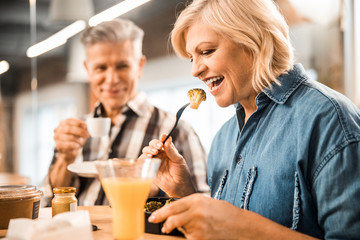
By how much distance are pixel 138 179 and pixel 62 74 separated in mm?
2242

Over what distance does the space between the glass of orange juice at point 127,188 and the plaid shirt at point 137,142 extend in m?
1.61

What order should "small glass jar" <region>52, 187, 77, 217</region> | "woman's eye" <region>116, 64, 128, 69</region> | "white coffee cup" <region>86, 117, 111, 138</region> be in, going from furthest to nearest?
"woman's eye" <region>116, 64, 128, 69</region>, "white coffee cup" <region>86, 117, 111, 138</region>, "small glass jar" <region>52, 187, 77, 217</region>

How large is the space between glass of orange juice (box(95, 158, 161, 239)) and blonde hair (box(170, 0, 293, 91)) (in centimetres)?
67

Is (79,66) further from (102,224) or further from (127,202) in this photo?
(127,202)

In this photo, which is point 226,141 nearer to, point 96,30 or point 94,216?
point 94,216

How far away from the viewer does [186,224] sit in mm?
1084

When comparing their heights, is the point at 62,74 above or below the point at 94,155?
above

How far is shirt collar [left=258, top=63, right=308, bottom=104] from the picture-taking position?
4.64 feet

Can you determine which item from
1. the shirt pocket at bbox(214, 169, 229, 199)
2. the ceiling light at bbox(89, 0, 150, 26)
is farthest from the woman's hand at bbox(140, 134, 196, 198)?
the ceiling light at bbox(89, 0, 150, 26)

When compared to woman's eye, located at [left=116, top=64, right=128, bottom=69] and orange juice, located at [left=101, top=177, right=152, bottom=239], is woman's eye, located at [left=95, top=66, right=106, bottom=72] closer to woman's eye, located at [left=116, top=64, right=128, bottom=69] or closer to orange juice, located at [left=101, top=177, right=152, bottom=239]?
woman's eye, located at [left=116, top=64, right=128, bottom=69]

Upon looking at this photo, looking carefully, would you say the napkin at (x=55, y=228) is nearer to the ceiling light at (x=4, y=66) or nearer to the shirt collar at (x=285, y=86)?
the shirt collar at (x=285, y=86)

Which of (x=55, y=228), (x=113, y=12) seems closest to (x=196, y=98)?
(x=55, y=228)

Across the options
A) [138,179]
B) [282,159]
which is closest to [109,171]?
[138,179]

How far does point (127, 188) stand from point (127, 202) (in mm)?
42
